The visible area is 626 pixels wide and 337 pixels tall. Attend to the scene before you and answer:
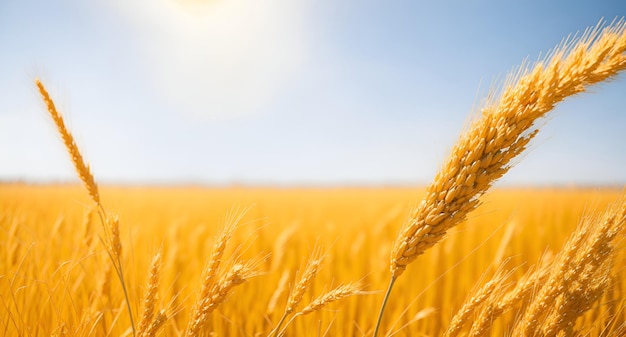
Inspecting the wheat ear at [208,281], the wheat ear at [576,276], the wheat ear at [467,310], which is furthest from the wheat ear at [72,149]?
the wheat ear at [576,276]

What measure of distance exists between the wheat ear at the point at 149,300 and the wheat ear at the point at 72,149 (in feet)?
0.96

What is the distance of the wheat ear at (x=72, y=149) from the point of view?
39.2 inches

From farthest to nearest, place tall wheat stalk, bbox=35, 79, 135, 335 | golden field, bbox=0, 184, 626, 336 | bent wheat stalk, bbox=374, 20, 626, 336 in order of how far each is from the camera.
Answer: golden field, bbox=0, 184, 626, 336, tall wheat stalk, bbox=35, 79, 135, 335, bent wheat stalk, bbox=374, 20, 626, 336

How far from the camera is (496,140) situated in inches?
31.4

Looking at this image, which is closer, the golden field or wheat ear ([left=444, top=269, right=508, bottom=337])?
wheat ear ([left=444, top=269, right=508, bottom=337])

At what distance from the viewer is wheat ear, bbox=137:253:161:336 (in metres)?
0.86

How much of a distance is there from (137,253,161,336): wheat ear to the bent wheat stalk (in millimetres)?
571

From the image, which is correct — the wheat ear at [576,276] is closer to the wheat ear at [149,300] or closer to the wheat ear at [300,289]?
the wheat ear at [300,289]

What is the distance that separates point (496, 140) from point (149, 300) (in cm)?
95

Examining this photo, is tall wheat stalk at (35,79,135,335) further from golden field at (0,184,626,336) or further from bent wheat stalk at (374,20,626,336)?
bent wheat stalk at (374,20,626,336)

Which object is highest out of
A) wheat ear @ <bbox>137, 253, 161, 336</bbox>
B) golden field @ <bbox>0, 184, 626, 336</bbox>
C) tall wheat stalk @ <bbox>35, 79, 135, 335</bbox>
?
tall wheat stalk @ <bbox>35, 79, 135, 335</bbox>

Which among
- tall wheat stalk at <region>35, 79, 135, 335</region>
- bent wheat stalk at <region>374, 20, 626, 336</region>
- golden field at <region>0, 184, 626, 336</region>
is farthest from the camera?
golden field at <region>0, 184, 626, 336</region>

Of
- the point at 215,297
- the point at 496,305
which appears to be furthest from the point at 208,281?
the point at 496,305

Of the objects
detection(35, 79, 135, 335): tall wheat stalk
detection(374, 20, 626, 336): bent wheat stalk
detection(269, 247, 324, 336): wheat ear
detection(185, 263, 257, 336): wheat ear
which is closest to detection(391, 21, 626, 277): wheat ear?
detection(374, 20, 626, 336): bent wheat stalk
